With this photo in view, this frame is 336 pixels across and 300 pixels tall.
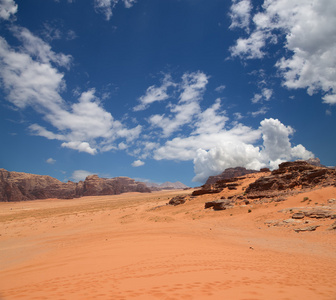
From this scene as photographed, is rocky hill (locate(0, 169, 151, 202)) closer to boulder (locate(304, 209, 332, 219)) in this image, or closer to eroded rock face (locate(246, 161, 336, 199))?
eroded rock face (locate(246, 161, 336, 199))

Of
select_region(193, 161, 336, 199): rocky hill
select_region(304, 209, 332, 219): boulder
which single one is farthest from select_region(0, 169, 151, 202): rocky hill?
select_region(304, 209, 332, 219): boulder

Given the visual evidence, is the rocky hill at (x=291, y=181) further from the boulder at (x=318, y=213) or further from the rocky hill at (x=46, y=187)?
the rocky hill at (x=46, y=187)

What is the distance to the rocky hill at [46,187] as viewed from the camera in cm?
10419

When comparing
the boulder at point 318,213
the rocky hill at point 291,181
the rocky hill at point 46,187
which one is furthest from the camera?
the rocky hill at point 46,187

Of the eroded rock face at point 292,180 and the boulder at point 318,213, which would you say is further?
the eroded rock face at point 292,180

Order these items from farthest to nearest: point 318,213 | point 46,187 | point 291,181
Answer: point 46,187, point 291,181, point 318,213

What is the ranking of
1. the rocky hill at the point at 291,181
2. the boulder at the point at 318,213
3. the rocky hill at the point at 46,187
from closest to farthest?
the boulder at the point at 318,213, the rocky hill at the point at 291,181, the rocky hill at the point at 46,187

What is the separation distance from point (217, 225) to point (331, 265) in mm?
11103

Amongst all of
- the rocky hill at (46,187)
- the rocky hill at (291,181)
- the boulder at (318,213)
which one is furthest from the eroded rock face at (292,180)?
the rocky hill at (46,187)

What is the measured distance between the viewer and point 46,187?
125312mm

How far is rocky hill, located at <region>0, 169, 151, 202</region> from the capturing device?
10419cm

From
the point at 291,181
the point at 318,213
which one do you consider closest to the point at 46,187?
the point at 291,181

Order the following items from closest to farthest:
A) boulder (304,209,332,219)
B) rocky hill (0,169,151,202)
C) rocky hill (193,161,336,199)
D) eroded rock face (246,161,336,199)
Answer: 1. boulder (304,209,332,219)
2. rocky hill (193,161,336,199)
3. eroded rock face (246,161,336,199)
4. rocky hill (0,169,151,202)

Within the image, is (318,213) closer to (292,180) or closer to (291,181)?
(291,181)
